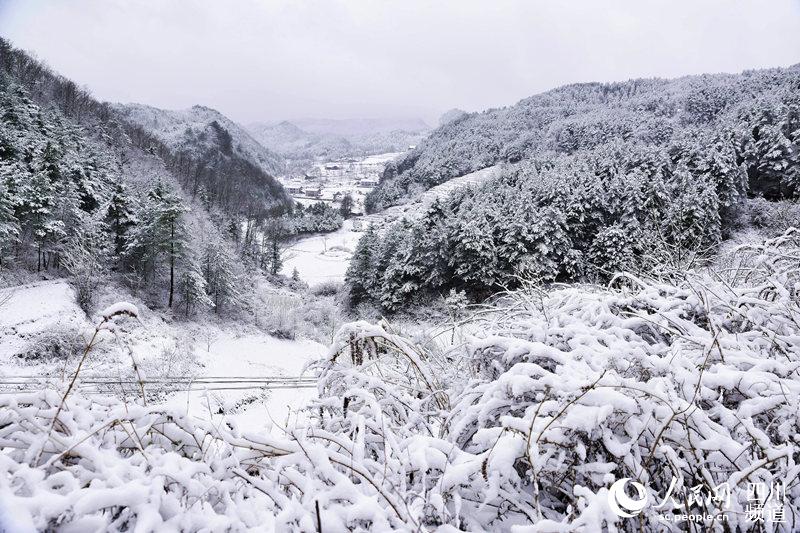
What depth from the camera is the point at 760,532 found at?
1.24 meters

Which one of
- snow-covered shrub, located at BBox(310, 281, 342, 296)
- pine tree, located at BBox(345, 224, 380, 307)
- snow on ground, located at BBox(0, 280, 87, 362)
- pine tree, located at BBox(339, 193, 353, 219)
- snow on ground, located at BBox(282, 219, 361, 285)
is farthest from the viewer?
pine tree, located at BBox(339, 193, 353, 219)

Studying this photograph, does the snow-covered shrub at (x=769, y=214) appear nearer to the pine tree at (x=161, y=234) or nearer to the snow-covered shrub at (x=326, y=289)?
the snow-covered shrub at (x=326, y=289)

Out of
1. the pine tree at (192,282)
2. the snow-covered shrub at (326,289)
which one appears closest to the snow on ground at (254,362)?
the pine tree at (192,282)

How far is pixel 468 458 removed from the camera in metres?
1.35

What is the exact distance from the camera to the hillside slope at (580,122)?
71550 mm

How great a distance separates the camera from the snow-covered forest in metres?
1.20

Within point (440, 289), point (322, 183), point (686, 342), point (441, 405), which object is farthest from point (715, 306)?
point (322, 183)

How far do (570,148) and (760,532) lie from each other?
88.5 m

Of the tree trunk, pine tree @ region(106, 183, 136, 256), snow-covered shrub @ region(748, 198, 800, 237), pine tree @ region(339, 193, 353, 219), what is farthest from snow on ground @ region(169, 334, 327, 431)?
pine tree @ region(339, 193, 353, 219)

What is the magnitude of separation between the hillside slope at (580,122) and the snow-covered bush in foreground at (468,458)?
174ft

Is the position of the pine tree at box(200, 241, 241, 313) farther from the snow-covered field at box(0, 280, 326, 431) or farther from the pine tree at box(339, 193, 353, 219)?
the pine tree at box(339, 193, 353, 219)

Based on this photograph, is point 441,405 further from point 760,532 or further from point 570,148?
point 570,148

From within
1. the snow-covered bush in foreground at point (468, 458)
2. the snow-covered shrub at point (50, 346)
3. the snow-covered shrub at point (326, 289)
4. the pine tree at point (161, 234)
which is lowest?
the snow-covered shrub at point (326, 289)

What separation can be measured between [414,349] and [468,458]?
105cm
